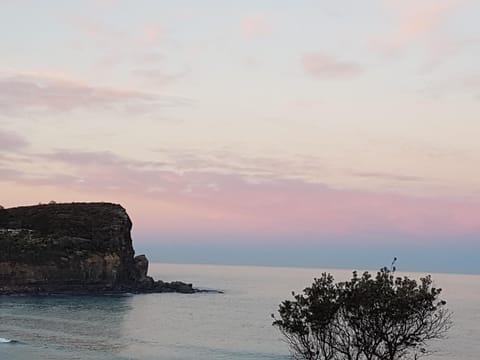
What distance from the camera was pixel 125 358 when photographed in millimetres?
66125

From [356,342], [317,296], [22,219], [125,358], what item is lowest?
[125,358]

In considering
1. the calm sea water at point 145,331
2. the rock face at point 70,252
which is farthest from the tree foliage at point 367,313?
the rock face at point 70,252

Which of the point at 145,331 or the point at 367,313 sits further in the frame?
the point at 145,331

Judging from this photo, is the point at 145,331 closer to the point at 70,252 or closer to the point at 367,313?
the point at 70,252

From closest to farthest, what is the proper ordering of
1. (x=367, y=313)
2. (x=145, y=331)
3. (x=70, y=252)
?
(x=367, y=313) < (x=145, y=331) < (x=70, y=252)

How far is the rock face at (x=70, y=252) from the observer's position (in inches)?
5645

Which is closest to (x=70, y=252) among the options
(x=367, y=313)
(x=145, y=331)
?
(x=145, y=331)

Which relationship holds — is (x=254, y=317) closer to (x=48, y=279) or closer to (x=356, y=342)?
(x=48, y=279)

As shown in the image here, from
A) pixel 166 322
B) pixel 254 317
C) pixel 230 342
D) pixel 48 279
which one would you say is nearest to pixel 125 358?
pixel 230 342

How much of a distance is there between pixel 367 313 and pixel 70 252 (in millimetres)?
131834

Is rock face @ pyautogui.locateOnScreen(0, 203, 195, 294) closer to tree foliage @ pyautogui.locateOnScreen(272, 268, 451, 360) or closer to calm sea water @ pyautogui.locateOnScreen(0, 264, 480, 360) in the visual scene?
calm sea water @ pyautogui.locateOnScreen(0, 264, 480, 360)

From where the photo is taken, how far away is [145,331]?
91.7m

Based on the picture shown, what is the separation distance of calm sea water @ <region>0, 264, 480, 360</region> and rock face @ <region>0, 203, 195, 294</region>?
9.98 m

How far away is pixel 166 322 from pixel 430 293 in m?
82.4
